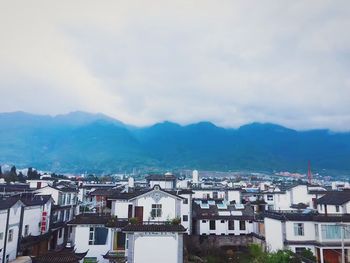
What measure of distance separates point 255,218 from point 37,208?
28.9 metres

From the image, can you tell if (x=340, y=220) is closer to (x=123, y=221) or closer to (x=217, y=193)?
(x=123, y=221)

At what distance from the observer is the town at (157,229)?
1009 inches

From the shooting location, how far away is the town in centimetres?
2564

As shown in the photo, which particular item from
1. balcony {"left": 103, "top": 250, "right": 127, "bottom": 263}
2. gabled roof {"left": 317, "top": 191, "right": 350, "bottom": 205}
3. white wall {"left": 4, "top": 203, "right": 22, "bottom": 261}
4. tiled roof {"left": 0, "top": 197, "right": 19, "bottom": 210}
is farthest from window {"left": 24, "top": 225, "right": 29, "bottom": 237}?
gabled roof {"left": 317, "top": 191, "right": 350, "bottom": 205}

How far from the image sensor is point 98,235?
108 feet

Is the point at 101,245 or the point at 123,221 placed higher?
the point at 123,221

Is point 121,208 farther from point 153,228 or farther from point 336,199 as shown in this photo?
point 336,199

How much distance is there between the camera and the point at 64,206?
4656cm

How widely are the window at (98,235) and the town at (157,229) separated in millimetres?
99

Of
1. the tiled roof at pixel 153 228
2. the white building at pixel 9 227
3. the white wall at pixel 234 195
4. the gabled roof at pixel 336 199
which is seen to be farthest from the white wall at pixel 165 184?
the tiled roof at pixel 153 228

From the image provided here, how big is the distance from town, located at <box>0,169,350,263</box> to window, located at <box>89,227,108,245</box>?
0.10m

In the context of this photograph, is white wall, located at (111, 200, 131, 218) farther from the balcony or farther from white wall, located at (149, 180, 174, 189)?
white wall, located at (149, 180, 174, 189)

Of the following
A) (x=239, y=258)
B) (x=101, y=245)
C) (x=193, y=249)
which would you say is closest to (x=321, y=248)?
(x=239, y=258)

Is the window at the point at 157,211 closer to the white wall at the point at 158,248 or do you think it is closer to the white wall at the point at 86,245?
the white wall at the point at 86,245
